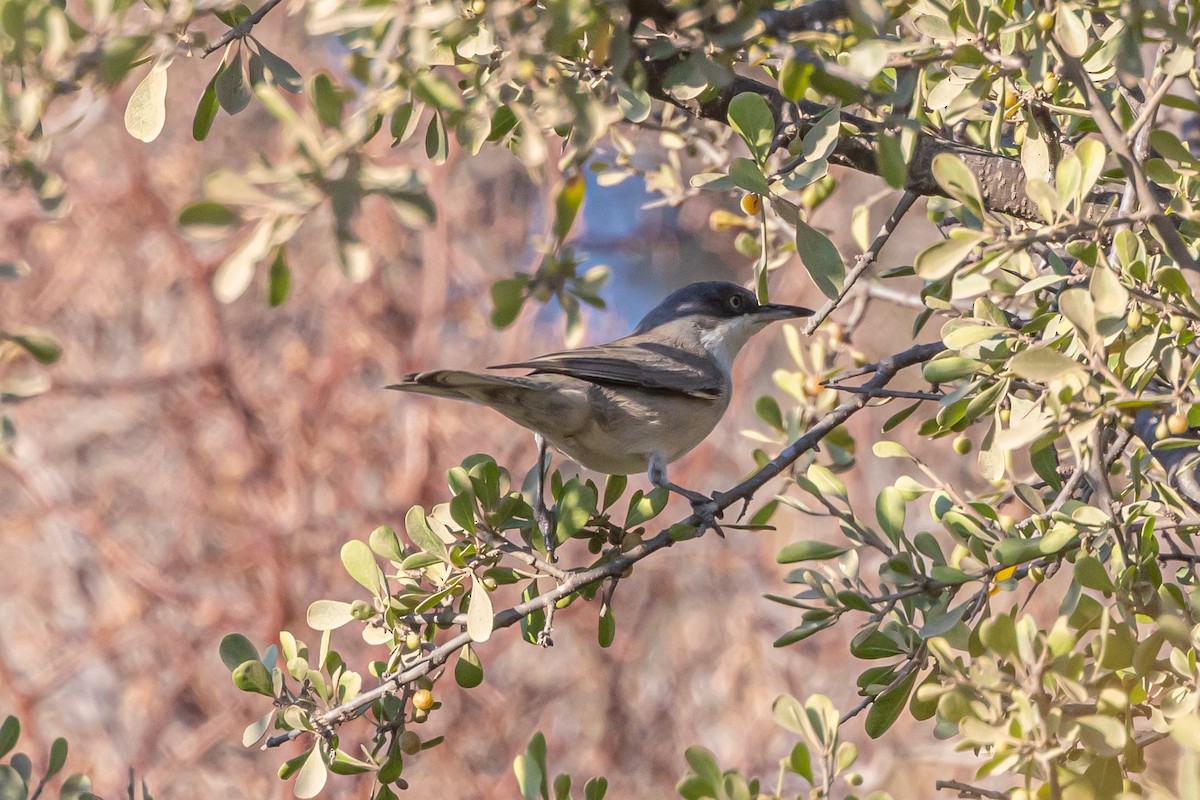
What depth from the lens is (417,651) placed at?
235cm

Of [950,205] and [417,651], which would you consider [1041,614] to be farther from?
[417,651]

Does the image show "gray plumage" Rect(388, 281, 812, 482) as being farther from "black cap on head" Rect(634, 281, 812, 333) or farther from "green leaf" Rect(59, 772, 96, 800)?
"green leaf" Rect(59, 772, 96, 800)

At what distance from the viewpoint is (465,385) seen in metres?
3.23

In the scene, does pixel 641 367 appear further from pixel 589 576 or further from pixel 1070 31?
pixel 1070 31

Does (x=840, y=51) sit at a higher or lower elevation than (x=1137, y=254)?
higher

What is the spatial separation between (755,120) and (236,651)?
1697 mm

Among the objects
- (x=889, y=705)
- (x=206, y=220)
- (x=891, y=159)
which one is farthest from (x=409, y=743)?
(x=891, y=159)

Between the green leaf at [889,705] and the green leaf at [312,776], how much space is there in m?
1.19

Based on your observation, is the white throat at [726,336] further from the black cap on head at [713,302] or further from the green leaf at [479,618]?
the green leaf at [479,618]

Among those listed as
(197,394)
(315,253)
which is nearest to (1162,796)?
(197,394)

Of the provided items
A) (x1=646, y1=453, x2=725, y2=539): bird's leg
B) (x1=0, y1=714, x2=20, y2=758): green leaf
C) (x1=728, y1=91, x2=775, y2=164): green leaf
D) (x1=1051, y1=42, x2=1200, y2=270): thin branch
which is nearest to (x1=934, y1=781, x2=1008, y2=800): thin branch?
(x1=1051, y1=42, x2=1200, y2=270): thin branch

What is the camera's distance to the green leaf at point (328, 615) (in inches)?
94.9

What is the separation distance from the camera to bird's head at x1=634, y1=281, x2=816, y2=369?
15.8 feet

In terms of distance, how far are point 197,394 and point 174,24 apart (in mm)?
5344
